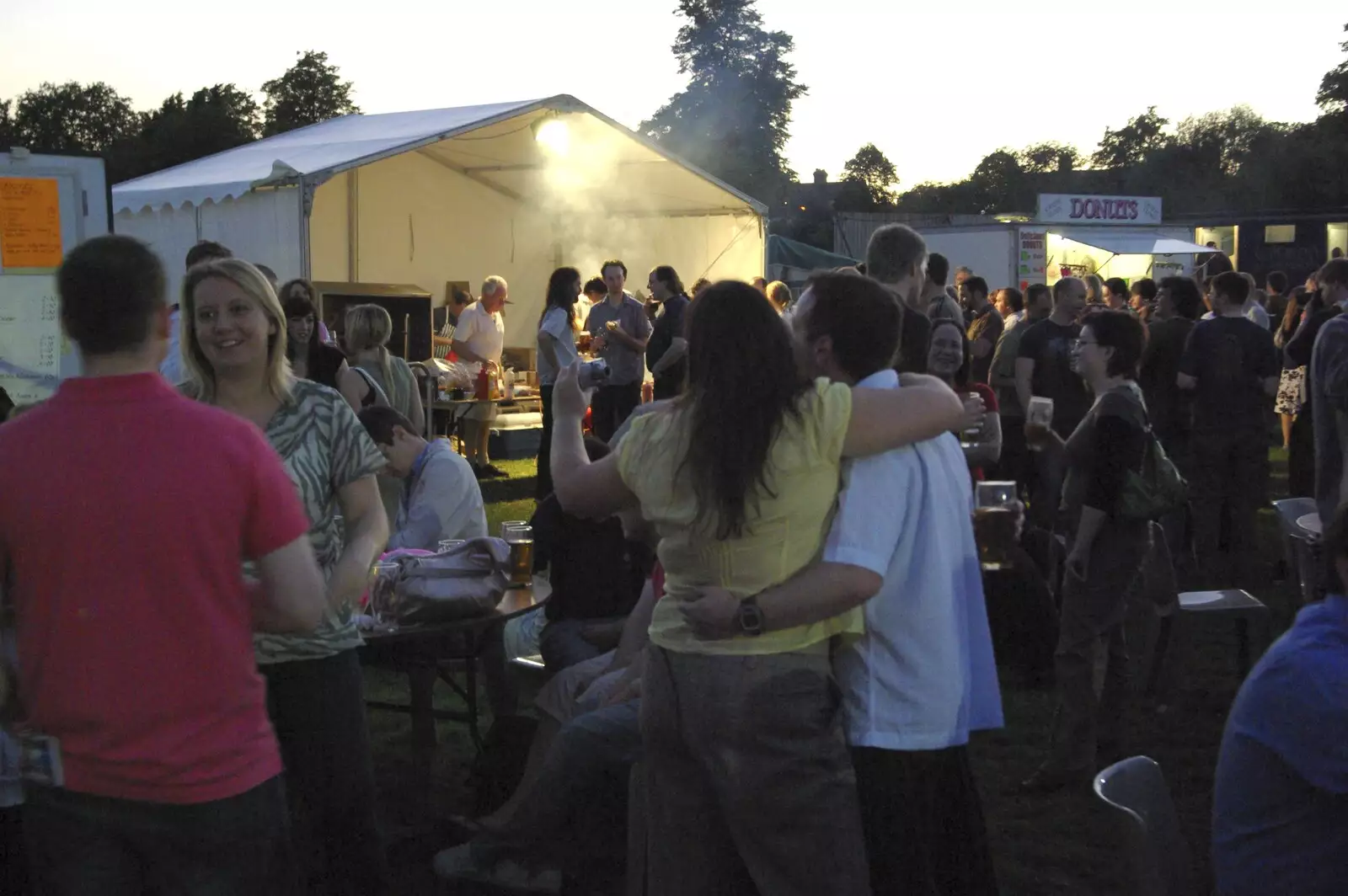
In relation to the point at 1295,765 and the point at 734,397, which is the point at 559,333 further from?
the point at 1295,765

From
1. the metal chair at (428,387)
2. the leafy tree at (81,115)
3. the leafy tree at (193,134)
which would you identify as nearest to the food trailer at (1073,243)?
the metal chair at (428,387)

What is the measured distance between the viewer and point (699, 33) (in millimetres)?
61000

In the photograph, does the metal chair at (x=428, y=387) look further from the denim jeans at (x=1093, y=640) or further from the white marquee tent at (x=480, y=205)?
the denim jeans at (x=1093, y=640)

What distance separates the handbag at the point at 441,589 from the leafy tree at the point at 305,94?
4672 cm

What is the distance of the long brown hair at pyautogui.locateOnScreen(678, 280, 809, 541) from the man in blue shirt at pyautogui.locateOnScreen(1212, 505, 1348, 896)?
90cm

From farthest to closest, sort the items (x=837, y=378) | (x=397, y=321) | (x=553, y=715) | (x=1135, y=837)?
(x=397, y=321) < (x=553, y=715) < (x=837, y=378) < (x=1135, y=837)

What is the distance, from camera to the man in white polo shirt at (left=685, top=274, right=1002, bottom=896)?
2.17 metres

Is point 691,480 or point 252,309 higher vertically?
point 252,309

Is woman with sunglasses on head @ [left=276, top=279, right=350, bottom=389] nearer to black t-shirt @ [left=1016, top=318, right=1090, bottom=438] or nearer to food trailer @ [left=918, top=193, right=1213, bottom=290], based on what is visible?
black t-shirt @ [left=1016, top=318, right=1090, bottom=438]

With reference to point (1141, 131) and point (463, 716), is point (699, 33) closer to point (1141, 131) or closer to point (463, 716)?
point (1141, 131)

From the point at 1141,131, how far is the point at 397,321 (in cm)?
8283

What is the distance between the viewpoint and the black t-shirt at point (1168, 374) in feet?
27.0

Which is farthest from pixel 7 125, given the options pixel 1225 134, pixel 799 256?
pixel 1225 134

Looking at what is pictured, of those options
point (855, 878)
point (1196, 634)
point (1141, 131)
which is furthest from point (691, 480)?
point (1141, 131)
